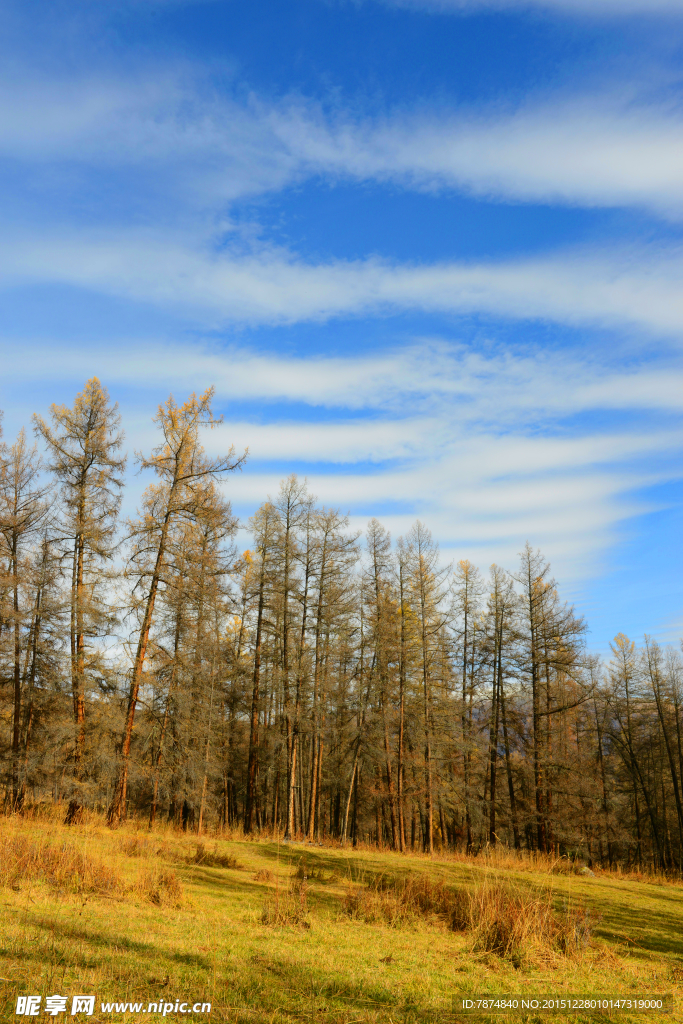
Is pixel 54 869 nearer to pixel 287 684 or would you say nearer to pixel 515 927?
pixel 515 927

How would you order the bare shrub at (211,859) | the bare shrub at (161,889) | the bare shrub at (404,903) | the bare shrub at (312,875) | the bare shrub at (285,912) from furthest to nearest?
1. the bare shrub at (211,859)
2. the bare shrub at (312,875)
3. the bare shrub at (404,903)
4. the bare shrub at (161,889)
5. the bare shrub at (285,912)

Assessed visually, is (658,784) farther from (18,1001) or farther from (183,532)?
(18,1001)

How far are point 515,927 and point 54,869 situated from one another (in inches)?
255

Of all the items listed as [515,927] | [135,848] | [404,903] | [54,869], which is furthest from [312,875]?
[515,927]

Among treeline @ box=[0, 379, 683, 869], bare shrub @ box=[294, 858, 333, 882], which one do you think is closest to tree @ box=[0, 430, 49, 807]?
treeline @ box=[0, 379, 683, 869]

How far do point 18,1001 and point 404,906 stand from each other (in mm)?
6225

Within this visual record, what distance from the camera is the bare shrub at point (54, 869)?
830 cm

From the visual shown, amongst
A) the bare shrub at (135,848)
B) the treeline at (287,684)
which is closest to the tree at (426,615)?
the treeline at (287,684)

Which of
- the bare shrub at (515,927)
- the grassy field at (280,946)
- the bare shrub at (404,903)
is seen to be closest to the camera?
the grassy field at (280,946)

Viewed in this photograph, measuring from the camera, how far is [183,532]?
19922 mm

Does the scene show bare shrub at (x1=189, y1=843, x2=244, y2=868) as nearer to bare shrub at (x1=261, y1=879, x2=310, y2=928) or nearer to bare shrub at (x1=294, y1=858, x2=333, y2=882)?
bare shrub at (x1=294, y1=858, x2=333, y2=882)

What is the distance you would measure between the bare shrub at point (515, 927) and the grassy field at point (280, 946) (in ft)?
0.13

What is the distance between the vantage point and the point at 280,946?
6750mm

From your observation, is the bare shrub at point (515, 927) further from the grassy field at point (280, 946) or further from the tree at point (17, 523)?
the tree at point (17, 523)
